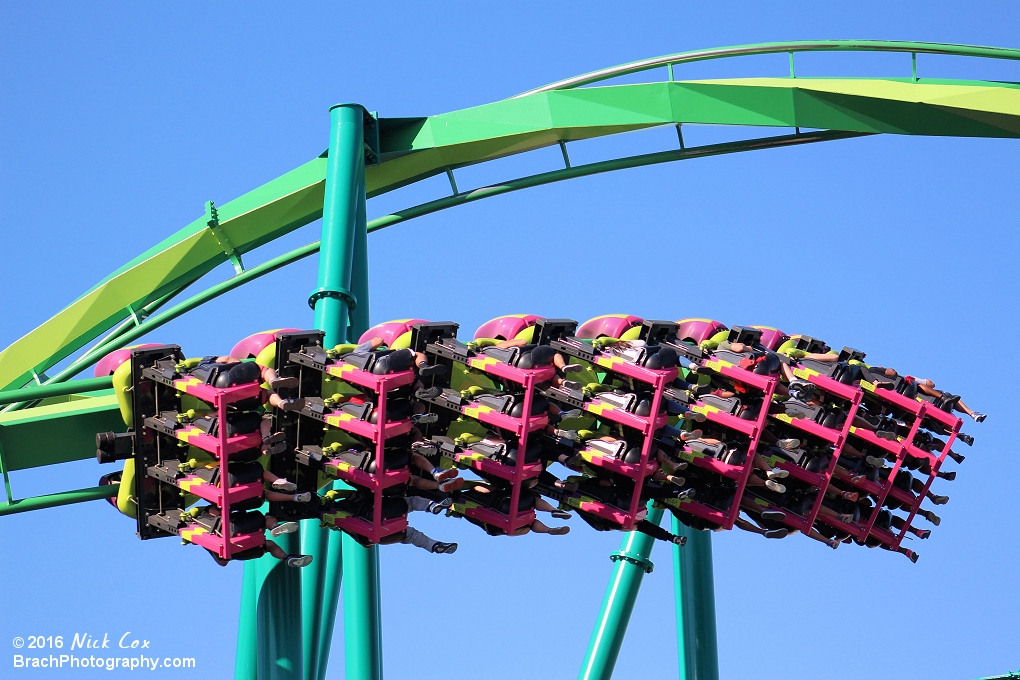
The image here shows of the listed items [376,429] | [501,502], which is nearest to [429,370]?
[376,429]

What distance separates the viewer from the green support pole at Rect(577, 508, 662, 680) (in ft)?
31.3

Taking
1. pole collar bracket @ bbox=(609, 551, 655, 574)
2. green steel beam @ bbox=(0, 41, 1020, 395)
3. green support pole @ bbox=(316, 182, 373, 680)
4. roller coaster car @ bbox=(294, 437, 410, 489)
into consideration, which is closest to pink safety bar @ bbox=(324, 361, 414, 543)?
roller coaster car @ bbox=(294, 437, 410, 489)

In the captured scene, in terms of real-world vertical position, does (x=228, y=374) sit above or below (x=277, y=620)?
above

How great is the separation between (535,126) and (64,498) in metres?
3.87

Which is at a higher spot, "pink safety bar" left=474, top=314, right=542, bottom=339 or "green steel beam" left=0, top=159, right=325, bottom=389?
"green steel beam" left=0, top=159, right=325, bottom=389

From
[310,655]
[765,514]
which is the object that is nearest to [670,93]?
[765,514]

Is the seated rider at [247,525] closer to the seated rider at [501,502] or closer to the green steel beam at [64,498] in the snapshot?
the green steel beam at [64,498]

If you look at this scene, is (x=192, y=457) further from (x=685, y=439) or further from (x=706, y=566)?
(x=706, y=566)

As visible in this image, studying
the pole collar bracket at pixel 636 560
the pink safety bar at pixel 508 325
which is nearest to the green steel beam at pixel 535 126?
the pink safety bar at pixel 508 325

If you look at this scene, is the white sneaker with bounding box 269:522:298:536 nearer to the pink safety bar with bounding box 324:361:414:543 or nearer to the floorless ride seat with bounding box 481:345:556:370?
the pink safety bar with bounding box 324:361:414:543

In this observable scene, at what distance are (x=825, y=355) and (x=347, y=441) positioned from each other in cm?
314

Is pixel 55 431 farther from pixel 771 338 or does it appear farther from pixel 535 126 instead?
pixel 771 338

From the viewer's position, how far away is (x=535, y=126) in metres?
9.61

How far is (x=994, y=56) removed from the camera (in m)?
8.85
